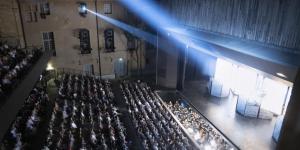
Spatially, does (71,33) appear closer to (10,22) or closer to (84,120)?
(10,22)

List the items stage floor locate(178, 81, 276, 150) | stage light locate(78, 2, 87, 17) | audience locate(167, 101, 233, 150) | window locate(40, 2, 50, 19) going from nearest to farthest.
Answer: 1. audience locate(167, 101, 233, 150)
2. stage floor locate(178, 81, 276, 150)
3. window locate(40, 2, 50, 19)
4. stage light locate(78, 2, 87, 17)

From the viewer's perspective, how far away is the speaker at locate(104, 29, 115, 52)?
19.6 meters

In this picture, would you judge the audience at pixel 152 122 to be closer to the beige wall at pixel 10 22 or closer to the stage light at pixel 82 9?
the stage light at pixel 82 9

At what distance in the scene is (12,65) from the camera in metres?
10.5

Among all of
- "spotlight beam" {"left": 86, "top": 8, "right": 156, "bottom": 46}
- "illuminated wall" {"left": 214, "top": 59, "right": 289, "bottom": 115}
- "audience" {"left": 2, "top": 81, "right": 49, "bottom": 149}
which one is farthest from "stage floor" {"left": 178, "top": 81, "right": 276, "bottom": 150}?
"audience" {"left": 2, "top": 81, "right": 49, "bottom": 149}

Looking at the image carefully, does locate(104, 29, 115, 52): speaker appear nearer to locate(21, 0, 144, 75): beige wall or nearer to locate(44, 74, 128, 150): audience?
locate(21, 0, 144, 75): beige wall

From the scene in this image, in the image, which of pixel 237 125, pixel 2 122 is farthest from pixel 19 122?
pixel 237 125

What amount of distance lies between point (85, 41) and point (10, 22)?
5418 millimetres

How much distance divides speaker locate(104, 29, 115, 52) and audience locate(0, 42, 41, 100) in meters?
7.14

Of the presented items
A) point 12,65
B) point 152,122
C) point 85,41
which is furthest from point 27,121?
point 85,41

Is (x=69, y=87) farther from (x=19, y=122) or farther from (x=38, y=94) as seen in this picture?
(x=19, y=122)

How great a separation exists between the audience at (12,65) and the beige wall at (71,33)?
527 centimetres

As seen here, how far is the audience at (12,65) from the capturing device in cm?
833

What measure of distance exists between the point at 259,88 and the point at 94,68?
1309 cm
